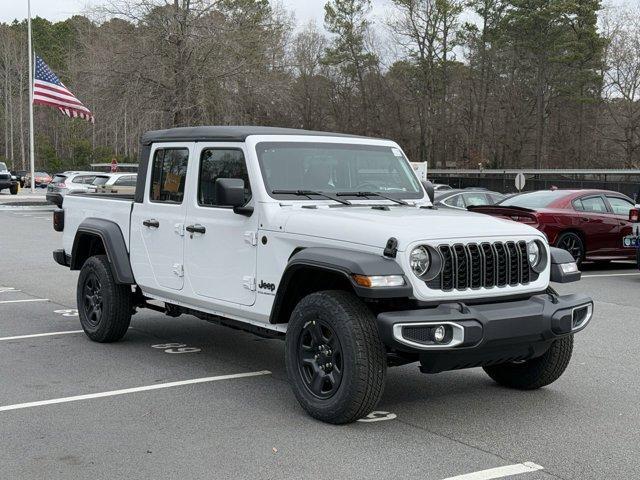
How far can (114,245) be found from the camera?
24.9 ft

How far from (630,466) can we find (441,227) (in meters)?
1.81

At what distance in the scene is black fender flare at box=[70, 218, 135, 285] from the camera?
7465 mm

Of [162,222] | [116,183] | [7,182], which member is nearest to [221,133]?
[162,222]

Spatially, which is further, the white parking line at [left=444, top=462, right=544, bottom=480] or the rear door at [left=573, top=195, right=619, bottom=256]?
the rear door at [left=573, top=195, right=619, bottom=256]

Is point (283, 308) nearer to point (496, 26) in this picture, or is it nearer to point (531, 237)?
point (531, 237)

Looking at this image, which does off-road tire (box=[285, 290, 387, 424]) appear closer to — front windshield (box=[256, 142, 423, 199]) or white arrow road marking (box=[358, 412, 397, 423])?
white arrow road marking (box=[358, 412, 397, 423])

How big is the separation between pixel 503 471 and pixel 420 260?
1358 mm

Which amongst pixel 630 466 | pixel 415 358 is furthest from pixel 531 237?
pixel 630 466

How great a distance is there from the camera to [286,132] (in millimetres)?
6633

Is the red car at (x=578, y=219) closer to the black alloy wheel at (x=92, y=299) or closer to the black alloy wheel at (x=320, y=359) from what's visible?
the black alloy wheel at (x=92, y=299)

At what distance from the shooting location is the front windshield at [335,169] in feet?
20.7

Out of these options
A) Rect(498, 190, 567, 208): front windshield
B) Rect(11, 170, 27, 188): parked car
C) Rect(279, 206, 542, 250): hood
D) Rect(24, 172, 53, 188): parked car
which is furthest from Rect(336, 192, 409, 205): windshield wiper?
Rect(24, 172, 53, 188): parked car

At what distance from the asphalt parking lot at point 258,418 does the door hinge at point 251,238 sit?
1121 millimetres

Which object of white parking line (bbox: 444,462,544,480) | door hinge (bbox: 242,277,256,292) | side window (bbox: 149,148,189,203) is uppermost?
side window (bbox: 149,148,189,203)
